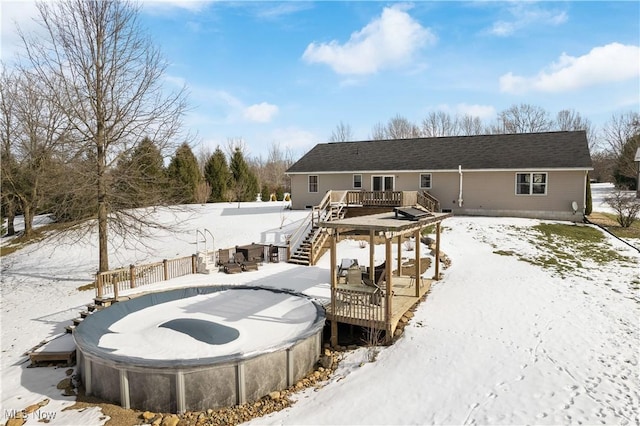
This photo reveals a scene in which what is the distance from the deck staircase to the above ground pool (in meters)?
5.78

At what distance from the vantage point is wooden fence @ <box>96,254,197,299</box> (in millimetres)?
13352

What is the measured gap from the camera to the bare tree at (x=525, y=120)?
59.2 metres

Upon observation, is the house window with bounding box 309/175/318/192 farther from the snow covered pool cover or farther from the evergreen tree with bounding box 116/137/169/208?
the snow covered pool cover

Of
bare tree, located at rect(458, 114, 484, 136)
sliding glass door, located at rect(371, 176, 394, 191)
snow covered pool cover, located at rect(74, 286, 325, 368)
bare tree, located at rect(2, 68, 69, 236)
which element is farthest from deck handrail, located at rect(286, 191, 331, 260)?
bare tree, located at rect(458, 114, 484, 136)

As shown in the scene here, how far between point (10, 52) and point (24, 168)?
13.1 metres

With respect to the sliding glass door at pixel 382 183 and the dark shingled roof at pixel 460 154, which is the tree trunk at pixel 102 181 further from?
the sliding glass door at pixel 382 183

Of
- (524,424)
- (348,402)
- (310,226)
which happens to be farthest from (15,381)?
(310,226)

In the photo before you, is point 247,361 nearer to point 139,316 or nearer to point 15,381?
point 139,316

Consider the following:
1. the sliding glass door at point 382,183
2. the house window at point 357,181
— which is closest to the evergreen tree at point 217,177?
the house window at point 357,181

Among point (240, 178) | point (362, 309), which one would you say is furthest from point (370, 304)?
point (240, 178)

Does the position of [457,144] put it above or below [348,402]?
above

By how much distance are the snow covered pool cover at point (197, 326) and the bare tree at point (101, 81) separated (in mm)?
5452

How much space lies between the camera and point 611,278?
12.5 meters

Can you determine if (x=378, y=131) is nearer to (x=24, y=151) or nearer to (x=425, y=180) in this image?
(x=425, y=180)
